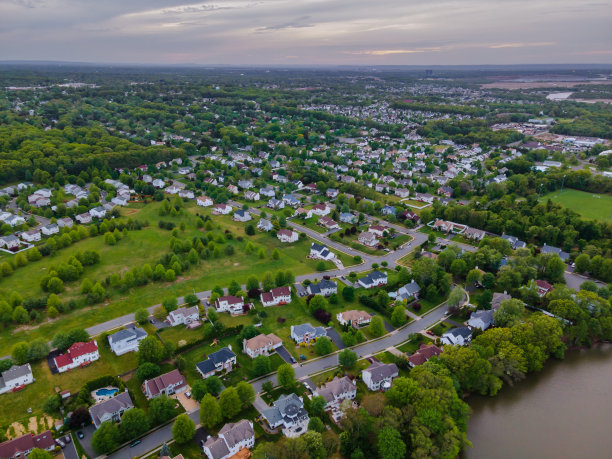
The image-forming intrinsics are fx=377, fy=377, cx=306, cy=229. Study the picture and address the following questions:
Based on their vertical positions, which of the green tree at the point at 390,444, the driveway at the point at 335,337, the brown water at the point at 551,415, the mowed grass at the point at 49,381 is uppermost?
the green tree at the point at 390,444

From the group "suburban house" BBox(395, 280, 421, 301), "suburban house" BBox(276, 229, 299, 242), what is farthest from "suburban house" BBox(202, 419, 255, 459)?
"suburban house" BBox(276, 229, 299, 242)

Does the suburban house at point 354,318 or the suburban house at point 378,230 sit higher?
the suburban house at point 378,230

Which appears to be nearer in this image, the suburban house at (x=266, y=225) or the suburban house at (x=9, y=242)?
the suburban house at (x=9, y=242)

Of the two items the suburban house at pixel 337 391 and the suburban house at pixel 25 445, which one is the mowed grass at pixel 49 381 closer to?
the suburban house at pixel 25 445

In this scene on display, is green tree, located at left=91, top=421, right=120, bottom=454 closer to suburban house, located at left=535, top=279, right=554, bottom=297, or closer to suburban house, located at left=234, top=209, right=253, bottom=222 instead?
suburban house, located at left=234, top=209, right=253, bottom=222

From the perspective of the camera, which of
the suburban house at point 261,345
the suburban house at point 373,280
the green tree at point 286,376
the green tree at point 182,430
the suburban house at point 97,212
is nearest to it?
the green tree at point 182,430

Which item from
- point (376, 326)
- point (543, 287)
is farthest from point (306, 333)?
point (543, 287)

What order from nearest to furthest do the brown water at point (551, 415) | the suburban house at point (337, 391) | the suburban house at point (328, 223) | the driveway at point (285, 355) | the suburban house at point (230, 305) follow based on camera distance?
the brown water at point (551, 415) → the suburban house at point (337, 391) → the driveway at point (285, 355) → the suburban house at point (230, 305) → the suburban house at point (328, 223)

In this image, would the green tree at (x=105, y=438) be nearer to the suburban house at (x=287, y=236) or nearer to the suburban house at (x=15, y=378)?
the suburban house at (x=15, y=378)

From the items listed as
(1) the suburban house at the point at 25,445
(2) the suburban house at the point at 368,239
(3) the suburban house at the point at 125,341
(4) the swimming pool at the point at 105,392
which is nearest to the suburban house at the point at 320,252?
(2) the suburban house at the point at 368,239
